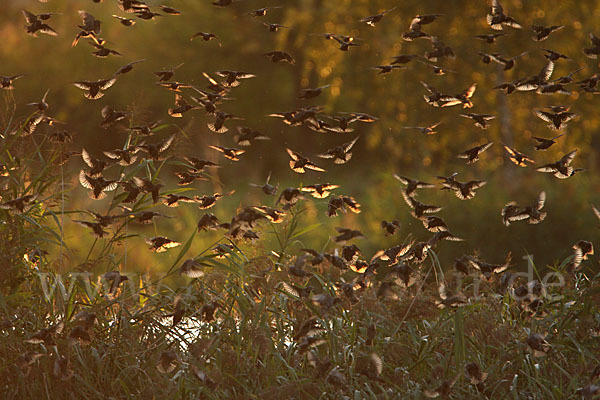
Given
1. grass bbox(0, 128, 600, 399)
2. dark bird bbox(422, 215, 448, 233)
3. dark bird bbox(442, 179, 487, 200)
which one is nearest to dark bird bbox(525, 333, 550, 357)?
grass bbox(0, 128, 600, 399)

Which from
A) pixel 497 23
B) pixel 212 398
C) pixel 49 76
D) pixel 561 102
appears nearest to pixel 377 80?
pixel 561 102

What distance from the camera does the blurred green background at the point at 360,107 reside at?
6750 millimetres

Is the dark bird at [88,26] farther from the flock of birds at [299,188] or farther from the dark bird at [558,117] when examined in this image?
the dark bird at [558,117]

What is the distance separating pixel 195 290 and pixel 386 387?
52.8 inches

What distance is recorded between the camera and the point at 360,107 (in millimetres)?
14023

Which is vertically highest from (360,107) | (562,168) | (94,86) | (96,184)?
(94,86)

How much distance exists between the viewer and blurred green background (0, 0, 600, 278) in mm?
6750

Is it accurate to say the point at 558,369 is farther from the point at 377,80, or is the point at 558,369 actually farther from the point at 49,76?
the point at 49,76

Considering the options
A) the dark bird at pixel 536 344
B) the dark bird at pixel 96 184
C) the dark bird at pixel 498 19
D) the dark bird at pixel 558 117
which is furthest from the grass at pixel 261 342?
the dark bird at pixel 498 19

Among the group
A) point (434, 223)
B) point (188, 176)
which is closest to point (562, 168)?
point (434, 223)

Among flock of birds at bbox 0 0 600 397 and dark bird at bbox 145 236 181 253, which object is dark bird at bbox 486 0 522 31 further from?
dark bird at bbox 145 236 181 253

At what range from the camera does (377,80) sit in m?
10.5

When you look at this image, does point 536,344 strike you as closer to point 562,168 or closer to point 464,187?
point 464,187

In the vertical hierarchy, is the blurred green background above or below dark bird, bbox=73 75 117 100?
below
